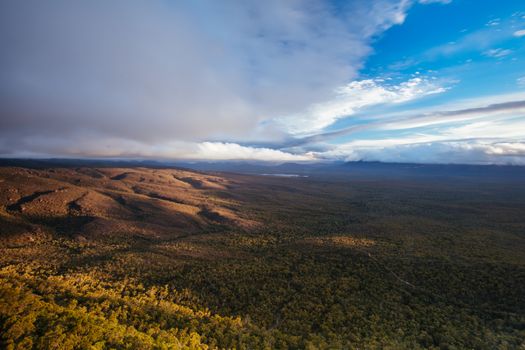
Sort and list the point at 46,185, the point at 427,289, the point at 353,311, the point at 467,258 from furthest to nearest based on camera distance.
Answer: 1. the point at 46,185
2. the point at 467,258
3. the point at 427,289
4. the point at 353,311

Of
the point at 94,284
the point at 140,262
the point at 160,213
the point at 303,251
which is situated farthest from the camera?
the point at 160,213

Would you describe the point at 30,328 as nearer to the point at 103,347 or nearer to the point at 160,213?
the point at 103,347

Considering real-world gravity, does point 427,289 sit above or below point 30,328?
below

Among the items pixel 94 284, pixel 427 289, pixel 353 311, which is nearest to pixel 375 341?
pixel 353 311

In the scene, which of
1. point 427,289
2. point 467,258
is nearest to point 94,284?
point 427,289

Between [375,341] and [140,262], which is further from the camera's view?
[140,262]

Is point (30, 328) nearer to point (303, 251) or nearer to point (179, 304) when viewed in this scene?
point (179, 304)
